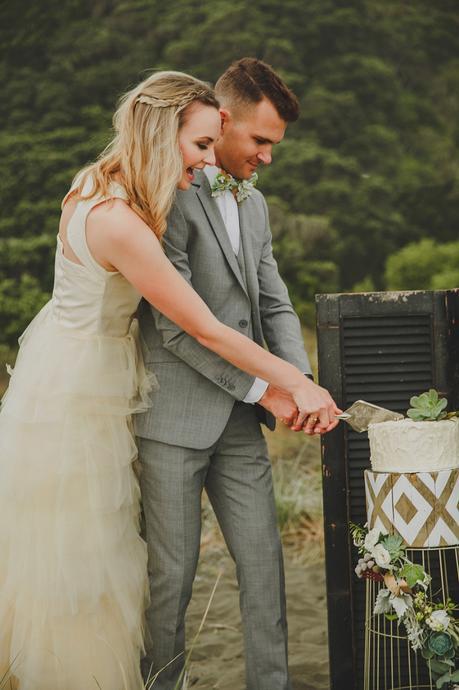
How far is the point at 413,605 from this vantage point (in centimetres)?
239

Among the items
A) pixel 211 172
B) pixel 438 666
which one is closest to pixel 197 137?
pixel 211 172

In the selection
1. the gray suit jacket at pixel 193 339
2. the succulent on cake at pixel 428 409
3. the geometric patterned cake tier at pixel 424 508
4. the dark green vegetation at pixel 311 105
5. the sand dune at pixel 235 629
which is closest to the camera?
the geometric patterned cake tier at pixel 424 508

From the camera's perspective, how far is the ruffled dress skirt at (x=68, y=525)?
2592mm

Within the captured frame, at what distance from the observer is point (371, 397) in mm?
2883

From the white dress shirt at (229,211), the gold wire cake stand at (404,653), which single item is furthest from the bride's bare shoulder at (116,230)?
the gold wire cake stand at (404,653)

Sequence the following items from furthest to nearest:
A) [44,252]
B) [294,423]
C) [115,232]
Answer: [44,252]
[294,423]
[115,232]

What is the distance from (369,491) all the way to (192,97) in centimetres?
114

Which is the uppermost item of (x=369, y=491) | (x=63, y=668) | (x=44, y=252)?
(x=44, y=252)

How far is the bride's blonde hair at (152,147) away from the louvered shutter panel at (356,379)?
66 centimetres

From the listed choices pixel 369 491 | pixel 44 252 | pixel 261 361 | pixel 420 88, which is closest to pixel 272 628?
pixel 369 491

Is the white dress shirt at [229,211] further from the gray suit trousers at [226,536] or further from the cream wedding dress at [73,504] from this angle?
the gray suit trousers at [226,536]

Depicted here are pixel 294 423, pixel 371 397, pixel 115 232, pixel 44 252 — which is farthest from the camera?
pixel 44 252

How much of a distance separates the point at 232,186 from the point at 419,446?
→ 0.97 m

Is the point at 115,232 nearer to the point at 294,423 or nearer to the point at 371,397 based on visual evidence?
the point at 294,423
